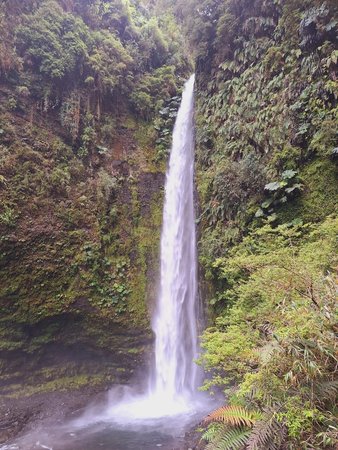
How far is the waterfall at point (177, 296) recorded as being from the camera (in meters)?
9.36

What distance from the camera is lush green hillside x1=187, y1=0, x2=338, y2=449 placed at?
3.38m

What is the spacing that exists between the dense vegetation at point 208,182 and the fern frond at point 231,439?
2 cm

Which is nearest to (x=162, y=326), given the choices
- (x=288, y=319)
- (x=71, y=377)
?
(x=71, y=377)

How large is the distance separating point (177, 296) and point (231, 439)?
6.30m

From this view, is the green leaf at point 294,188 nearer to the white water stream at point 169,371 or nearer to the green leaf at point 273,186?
the green leaf at point 273,186

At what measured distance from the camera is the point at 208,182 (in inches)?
394

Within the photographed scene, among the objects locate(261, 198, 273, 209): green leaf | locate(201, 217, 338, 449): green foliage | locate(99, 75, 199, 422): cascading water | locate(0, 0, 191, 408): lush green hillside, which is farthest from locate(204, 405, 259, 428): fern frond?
locate(0, 0, 191, 408): lush green hillside

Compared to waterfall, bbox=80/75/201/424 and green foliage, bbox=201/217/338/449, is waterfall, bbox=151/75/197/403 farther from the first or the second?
green foliage, bbox=201/217/338/449

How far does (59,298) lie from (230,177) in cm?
605

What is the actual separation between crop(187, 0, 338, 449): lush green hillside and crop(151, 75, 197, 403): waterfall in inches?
37.9

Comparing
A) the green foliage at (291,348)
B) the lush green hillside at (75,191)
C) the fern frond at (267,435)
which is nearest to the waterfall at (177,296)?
the lush green hillside at (75,191)

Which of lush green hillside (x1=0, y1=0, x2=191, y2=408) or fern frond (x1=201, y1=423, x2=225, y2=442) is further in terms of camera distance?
lush green hillside (x1=0, y1=0, x2=191, y2=408)

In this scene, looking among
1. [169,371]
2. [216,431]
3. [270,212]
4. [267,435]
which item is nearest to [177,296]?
[169,371]

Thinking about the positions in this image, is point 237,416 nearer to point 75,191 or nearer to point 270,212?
point 270,212
